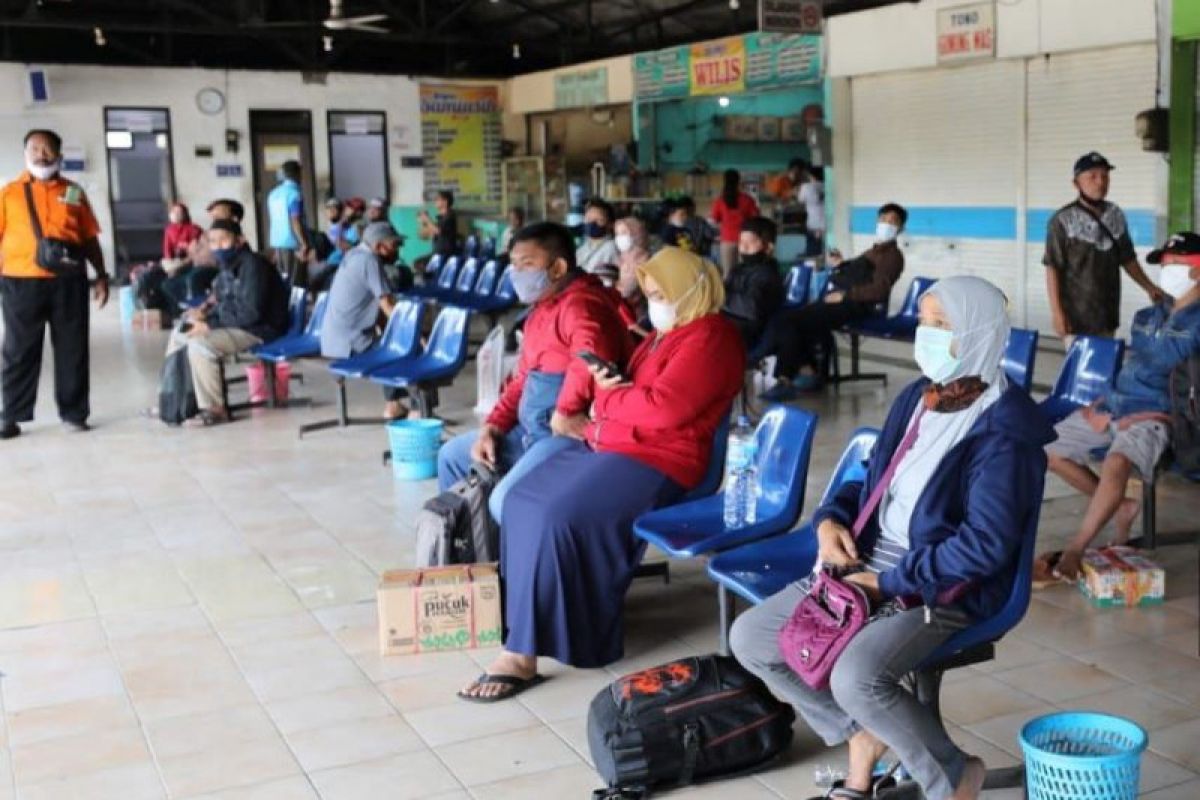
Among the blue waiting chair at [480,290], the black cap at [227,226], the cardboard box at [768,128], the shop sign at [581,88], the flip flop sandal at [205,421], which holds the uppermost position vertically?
the shop sign at [581,88]

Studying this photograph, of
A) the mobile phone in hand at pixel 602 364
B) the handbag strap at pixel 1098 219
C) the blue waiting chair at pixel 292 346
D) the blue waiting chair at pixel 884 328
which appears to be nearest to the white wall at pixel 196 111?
the blue waiting chair at pixel 292 346

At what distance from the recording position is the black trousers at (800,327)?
918cm

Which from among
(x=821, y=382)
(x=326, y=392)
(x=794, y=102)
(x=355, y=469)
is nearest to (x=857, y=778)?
(x=355, y=469)

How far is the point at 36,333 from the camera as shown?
8344 millimetres

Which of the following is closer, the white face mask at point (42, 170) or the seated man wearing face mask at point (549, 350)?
the seated man wearing face mask at point (549, 350)

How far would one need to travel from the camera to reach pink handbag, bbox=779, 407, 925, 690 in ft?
9.83

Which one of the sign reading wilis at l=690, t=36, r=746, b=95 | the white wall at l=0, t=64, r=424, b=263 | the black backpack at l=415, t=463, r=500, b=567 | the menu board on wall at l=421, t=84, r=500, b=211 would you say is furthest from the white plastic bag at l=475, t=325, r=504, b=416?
the menu board on wall at l=421, t=84, r=500, b=211

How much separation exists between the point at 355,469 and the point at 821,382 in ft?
11.9

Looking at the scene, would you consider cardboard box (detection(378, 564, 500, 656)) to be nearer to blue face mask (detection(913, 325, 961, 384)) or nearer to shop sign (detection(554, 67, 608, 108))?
blue face mask (detection(913, 325, 961, 384))

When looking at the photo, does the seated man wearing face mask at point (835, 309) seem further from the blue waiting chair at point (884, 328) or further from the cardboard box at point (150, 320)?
the cardboard box at point (150, 320)

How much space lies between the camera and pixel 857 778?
10.5 feet

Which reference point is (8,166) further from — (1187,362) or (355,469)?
(1187,362)

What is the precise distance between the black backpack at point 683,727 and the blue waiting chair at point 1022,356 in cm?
295

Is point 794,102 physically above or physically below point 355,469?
above
